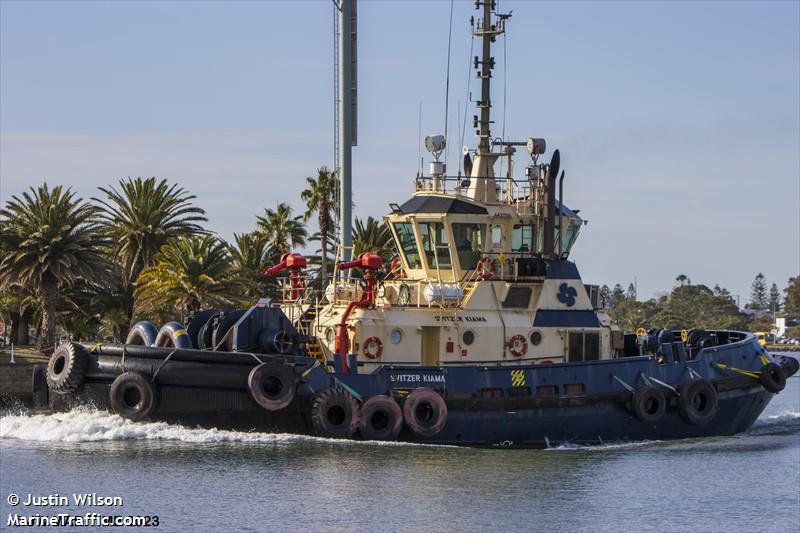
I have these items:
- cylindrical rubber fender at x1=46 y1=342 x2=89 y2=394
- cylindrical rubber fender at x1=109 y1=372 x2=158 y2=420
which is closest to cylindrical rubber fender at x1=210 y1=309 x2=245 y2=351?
cylindrical rubber fender at x1=109 y1=372 x2=158 y2=420

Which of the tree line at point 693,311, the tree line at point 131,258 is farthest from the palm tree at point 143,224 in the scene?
the tree line at point 693,311

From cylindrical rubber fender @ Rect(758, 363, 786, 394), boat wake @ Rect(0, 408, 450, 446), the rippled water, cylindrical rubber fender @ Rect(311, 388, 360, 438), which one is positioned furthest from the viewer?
cylindrical rubber fender @ Rect(758, 363, 786, 394)

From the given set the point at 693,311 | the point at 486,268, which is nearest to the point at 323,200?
the point at 486,268

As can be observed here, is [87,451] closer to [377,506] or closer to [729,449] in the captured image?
[377,506]

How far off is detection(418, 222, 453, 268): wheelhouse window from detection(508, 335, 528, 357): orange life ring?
78.0 inches

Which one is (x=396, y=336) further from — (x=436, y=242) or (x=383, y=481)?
(x=383, y=481)

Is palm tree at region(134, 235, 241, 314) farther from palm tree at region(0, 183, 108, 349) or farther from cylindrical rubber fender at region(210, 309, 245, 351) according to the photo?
cylindrical rubber fender at region(210, 309, 245, 351)

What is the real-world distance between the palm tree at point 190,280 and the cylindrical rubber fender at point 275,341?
13.9 m

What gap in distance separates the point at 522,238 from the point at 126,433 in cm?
872

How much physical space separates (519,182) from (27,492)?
11.9 metres

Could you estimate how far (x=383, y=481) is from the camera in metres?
22.3

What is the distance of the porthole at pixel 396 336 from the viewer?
85.5 ft

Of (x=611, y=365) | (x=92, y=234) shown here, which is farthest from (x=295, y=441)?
(x=92, y=234)

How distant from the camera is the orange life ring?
26.6m
